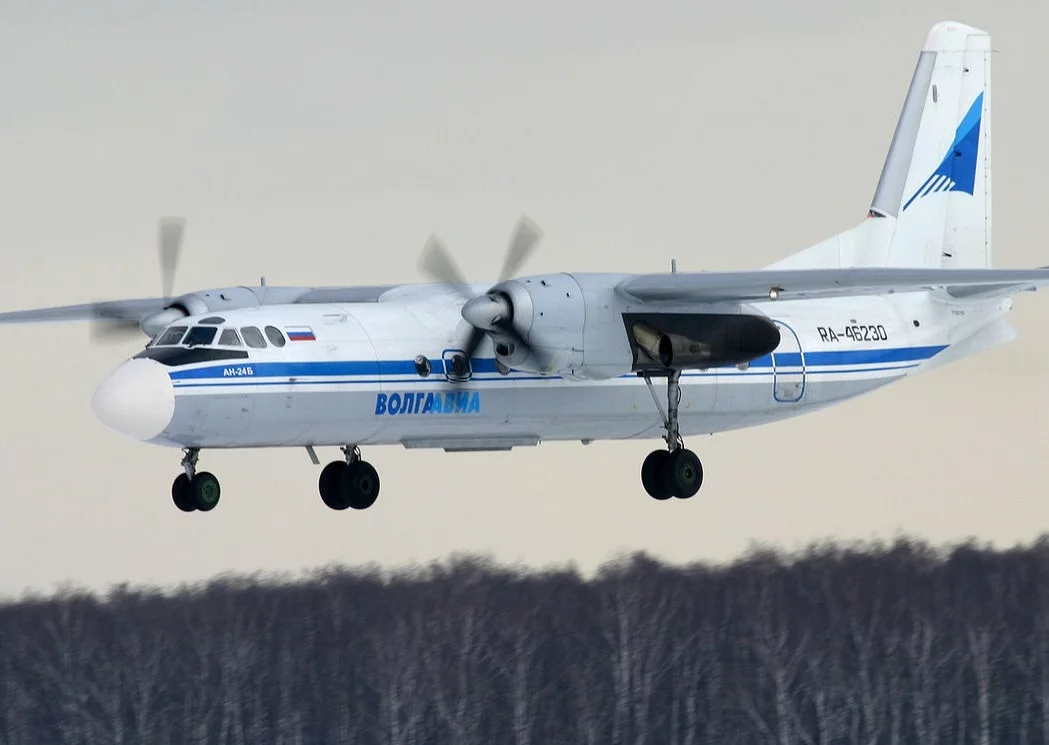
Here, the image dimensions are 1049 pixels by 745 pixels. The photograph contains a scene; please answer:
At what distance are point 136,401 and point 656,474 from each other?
8.62 meters

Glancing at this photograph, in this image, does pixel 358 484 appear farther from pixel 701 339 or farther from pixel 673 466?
pixel 701 339

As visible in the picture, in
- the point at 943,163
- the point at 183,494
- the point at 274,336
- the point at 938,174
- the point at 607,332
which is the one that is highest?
the point at 943,163

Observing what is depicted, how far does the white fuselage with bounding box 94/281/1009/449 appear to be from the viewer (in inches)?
1316

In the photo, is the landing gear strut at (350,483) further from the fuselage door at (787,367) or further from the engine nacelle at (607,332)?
the fuselage door at (787,367)

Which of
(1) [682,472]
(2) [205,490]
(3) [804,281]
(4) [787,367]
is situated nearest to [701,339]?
(3) [804,281]

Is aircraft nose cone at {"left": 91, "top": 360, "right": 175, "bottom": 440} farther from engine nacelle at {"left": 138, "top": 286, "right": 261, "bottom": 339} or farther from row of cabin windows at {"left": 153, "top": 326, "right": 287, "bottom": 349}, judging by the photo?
engine nacelle at {"left": 138, "top": 286, "right": 261, "bottom": 339}

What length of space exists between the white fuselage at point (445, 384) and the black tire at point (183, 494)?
0.67 meters

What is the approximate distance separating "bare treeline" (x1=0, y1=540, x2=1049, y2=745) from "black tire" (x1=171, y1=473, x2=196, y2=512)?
1894 centimetres

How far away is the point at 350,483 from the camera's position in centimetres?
3694

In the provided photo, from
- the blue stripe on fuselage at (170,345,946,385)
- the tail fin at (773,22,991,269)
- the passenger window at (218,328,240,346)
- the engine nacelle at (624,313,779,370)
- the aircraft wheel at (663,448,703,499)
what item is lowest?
the aircraft wheel at (663,448,703,499)

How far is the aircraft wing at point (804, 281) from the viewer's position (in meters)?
34.9

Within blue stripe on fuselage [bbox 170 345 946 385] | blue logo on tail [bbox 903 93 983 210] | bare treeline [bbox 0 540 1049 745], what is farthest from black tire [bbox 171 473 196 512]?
bare treeline [bbox 0 540 1049 745]

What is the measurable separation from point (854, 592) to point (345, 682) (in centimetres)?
1079

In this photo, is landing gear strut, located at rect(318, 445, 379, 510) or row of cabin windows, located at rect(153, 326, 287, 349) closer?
row of cabin windows, located at rect(153, 326, 287, 349)
